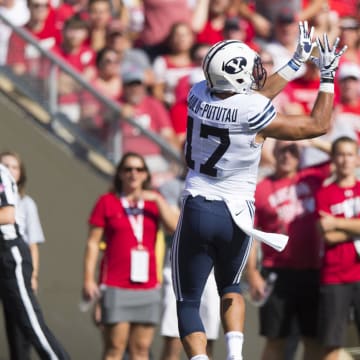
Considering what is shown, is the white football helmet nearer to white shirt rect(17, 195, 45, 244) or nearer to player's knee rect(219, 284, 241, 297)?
player's knee rect(219, 284, 241, 297)

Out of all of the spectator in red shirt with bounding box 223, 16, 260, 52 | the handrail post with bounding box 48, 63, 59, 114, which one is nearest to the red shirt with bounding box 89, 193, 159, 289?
the handrail post with bounding box 48, 63, 59, 114

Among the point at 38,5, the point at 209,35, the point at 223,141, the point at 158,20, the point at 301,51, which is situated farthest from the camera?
the point at 209,35

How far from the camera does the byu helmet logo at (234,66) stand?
7914mm

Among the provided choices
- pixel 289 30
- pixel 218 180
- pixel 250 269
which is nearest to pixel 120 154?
pixel 250 269

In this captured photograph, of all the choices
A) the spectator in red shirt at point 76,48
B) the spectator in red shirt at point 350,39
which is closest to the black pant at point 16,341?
the spectator in red shirt at point 76,48

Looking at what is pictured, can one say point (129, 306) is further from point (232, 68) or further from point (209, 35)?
point (209, 35)

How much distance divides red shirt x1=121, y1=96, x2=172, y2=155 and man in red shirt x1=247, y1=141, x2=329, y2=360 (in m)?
1.44

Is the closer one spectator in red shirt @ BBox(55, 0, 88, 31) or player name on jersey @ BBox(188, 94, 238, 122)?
player name on jersey @ BBox(188, 94, 238, 122)

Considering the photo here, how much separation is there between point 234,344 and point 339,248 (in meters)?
2.54

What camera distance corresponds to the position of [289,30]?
546 inches

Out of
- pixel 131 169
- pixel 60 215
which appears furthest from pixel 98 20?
pixel 131 169

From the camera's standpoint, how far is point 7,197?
9.25m

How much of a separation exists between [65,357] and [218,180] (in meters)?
2.04

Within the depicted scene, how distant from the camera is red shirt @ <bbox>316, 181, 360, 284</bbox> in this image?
10383 millimetres
